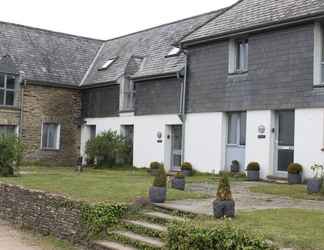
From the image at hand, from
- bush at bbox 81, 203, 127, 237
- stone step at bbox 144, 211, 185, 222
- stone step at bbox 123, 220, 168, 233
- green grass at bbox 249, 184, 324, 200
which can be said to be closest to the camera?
stone step at bbox 123, 220, 168, 233

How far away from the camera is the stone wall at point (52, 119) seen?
29.6m

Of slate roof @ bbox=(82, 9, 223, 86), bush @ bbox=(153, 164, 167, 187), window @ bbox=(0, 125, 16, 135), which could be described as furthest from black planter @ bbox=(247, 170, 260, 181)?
window @ bbox=(0, 125, 16, 135)

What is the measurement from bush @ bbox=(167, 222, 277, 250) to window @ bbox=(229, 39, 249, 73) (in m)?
12.8

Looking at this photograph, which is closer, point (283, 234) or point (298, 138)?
point (283, 234)

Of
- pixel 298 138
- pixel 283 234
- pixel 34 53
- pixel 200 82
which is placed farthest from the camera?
pixel 34 53

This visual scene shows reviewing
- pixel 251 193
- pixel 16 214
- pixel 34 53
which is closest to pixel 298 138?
pixel 251 193

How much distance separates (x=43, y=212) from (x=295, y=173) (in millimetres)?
8811

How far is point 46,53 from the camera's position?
32281mm

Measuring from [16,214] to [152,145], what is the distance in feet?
37.6

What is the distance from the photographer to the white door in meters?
21.0

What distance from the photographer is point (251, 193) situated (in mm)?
15094

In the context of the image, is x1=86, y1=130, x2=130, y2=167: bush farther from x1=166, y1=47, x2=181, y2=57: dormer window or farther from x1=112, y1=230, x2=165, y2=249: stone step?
x1=112, y1=230, x2=165, y2=249: stone step

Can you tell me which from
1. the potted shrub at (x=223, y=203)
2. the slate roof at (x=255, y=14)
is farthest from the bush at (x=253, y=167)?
the potted shrub at (x=223, y=203)

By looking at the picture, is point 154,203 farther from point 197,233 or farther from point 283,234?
point 283,234
